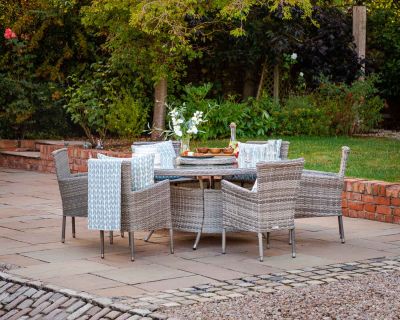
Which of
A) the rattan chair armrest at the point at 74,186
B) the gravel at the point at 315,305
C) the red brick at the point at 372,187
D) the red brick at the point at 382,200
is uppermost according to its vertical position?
the rattan chair armrest at the point at 74,186

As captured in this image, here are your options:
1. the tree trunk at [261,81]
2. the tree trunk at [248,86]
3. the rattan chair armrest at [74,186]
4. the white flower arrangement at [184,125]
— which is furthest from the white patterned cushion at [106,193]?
the tree trunk at [248,86]

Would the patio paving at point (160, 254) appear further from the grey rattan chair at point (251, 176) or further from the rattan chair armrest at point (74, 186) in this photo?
the grey rattan chair at point (251, 176)

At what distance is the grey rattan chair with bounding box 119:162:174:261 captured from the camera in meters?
7.21

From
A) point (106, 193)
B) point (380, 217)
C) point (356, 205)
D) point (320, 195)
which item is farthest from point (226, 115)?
point (106, 193)

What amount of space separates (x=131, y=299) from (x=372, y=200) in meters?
3.98

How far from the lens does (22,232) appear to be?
8.44m

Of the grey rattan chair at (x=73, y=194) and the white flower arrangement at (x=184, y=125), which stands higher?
the white flower arrangement at (x=184, y=125)

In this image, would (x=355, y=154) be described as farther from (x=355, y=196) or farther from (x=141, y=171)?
(x=141, y=171)

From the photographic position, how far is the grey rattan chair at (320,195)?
7.96 m

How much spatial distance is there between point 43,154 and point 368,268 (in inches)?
306

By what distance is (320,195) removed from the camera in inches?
314

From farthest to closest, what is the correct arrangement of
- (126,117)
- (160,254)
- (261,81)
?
(261,81) → (126,117) → (160,254)

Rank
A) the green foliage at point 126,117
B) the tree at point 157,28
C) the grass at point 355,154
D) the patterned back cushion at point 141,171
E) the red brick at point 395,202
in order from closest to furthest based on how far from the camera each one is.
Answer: the patterned back cushion at point 141,171
the red brick at point 395,202
the grass at point 355,154
the tree at point 157,28
the green foliage at point 126,117

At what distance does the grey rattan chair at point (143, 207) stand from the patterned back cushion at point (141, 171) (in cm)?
10
